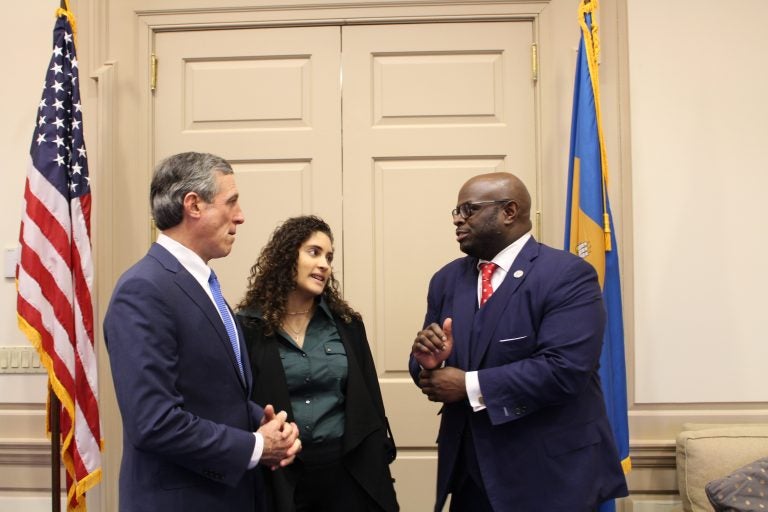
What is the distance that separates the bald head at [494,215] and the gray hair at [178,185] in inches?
31.0

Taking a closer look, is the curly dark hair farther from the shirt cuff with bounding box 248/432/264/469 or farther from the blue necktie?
the shirt cuff with bounding box 248/432/264/469

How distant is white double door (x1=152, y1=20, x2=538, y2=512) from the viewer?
3107mm

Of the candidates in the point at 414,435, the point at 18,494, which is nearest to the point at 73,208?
the point at 18,494

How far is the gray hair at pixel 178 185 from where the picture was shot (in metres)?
1.69

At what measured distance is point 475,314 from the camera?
6.63 feet

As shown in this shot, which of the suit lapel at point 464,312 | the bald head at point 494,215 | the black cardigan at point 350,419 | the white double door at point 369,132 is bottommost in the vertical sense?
→ the black cardigan at point 350,419

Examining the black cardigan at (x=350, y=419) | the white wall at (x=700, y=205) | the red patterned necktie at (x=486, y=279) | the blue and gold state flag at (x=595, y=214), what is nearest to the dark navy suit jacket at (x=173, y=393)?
the black cardigan at (x=350, y=419)

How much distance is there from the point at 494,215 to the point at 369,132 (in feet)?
4.08

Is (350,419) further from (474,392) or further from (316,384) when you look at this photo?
(474,392)

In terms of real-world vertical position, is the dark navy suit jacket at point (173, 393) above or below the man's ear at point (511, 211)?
below

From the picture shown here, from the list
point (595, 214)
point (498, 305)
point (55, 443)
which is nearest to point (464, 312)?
point (498, 305)

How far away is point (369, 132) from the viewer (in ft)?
10.3

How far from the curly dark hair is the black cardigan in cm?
7

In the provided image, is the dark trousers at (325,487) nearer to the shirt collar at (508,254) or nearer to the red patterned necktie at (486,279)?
the red patterned necktie at (486,279)
